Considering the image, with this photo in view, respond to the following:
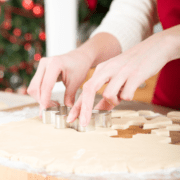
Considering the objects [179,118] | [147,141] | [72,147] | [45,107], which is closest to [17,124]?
[45,107]

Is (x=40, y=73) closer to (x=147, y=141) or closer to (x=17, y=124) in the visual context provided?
(x=17, y=124)

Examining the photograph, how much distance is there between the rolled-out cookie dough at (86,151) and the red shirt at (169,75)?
45 centimetres

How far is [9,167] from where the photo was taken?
46 centimetres

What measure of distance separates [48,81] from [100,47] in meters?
0.26

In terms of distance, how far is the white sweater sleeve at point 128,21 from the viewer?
1009mm

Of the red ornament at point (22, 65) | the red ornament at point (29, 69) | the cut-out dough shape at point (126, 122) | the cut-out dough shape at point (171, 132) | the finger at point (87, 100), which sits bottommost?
the red ornament at point (29, 69)

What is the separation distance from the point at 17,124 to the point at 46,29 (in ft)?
6.51

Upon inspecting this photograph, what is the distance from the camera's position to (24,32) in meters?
2.54

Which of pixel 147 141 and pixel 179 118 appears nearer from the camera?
pixel 147 141

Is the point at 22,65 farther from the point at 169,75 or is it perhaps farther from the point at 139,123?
the point at 139,123

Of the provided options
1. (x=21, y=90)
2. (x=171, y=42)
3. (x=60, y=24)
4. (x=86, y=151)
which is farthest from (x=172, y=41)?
(x=21, y=90)

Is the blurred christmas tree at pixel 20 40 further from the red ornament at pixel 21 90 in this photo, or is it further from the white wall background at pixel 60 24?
the white wall background at pixel 60 24

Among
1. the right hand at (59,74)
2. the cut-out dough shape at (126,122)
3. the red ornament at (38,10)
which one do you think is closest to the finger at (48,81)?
the right hand at (59,74)

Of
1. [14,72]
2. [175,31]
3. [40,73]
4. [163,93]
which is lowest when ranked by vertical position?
[14,72]
